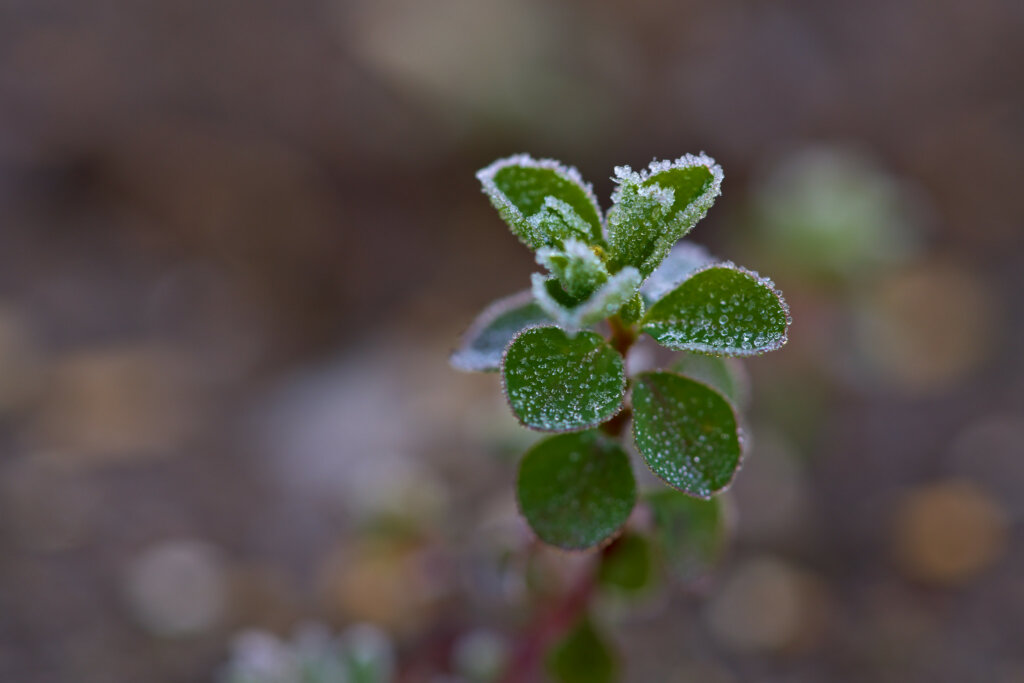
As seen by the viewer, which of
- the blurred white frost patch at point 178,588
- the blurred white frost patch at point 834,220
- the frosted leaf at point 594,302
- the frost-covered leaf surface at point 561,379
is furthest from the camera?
the blurred white frost patch at point 834,220

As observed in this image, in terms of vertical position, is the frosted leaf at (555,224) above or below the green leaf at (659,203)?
above

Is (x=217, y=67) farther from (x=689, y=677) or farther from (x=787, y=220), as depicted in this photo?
(x=689, y=677)

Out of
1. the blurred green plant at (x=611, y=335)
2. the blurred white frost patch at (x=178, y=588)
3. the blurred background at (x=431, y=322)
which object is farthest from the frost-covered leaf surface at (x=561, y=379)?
the blurred white frost patch at (x=178, y=588)

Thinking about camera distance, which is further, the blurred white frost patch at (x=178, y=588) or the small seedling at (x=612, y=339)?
the blurred white frost patch at (x=178, y=588)

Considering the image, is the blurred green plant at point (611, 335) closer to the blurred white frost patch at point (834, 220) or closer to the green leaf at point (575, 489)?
the green leaf at point (575, 489)

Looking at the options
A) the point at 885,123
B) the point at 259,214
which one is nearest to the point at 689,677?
the point at 259,214

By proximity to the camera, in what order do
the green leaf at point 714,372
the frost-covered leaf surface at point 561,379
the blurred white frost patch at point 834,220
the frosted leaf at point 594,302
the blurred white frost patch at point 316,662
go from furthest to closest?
the blurred white frost patch at point 834,220 < the blurred white frost patch at point 316,662 < the green leaf at point 714,372 < the frost-covered leaf surface at point 561,379 < the frosted leaf at point 594,302

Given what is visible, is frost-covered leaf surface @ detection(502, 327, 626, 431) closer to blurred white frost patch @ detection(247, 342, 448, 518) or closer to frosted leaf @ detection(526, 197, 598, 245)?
frosted leaf @ detection(526, 197, 598, 245)

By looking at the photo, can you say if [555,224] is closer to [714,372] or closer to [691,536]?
[714,372]
